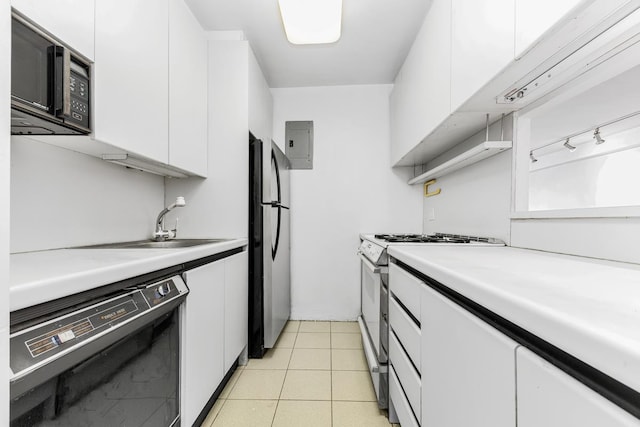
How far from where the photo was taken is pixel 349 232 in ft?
9.65

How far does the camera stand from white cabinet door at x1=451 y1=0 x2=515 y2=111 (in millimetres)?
1006

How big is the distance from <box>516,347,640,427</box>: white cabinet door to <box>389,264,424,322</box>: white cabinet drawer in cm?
50

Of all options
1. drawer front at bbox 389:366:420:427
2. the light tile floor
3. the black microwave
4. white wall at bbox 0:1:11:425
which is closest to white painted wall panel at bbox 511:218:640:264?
drawer front at bbox 389:366:420:427

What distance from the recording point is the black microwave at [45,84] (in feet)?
2.68

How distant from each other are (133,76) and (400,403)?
6.21ft

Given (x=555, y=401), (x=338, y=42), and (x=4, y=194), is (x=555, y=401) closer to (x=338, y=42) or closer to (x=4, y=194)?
(x=4, y=194)

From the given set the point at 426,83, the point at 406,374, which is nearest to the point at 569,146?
the point at 426,83

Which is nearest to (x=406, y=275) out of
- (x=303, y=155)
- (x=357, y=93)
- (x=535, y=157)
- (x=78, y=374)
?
(x=535, y=157)

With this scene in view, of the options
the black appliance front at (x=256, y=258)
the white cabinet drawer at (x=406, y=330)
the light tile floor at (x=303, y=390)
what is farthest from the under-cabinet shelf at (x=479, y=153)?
the light tile floor at (x=303, y=390)

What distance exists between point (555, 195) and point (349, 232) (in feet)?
6.08

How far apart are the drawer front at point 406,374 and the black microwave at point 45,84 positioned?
152 centimetres

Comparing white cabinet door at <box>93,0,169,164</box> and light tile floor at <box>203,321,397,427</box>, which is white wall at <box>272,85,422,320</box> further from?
white cabinet door at <box>93,0,169,164</box>

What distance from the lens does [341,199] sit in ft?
9.68

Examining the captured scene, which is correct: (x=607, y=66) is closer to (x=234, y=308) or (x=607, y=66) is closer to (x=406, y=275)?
(x=406, y=275)
